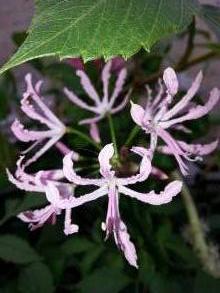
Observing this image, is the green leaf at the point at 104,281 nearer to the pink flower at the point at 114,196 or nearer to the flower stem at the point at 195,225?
the flower stem at the point at 195,225

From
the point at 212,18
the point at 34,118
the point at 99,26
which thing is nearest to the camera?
the point at 99,26

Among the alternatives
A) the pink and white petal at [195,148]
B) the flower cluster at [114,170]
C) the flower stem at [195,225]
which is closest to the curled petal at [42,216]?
the flower cluster at [114,170]

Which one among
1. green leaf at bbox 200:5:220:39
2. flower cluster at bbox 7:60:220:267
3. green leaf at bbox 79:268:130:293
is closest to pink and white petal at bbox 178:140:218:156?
flower cluster at bbox 7:60:220:267

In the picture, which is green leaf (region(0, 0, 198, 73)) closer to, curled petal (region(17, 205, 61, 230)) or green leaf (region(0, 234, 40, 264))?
curled petal (region(17, 205, 61, 230))

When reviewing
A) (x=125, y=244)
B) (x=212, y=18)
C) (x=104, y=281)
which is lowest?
(x=104, y=281)

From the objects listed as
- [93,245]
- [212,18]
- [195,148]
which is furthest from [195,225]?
[212,18]

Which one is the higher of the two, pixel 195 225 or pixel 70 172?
pixel 70 172

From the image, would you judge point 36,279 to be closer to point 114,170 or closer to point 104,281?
point 104,281

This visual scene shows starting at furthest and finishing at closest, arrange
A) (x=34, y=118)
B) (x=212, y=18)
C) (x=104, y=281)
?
1. (x=104, y=281)
2. (x=34, y=118)
3. (x=212, y=18)
